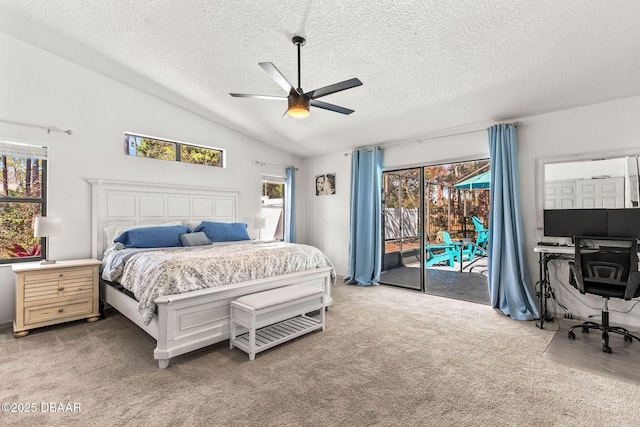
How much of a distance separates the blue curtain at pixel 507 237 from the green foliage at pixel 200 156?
14.0 ft

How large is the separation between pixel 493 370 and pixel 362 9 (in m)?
3.01

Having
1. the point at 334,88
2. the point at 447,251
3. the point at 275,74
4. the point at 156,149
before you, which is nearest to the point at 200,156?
the point at 156,149

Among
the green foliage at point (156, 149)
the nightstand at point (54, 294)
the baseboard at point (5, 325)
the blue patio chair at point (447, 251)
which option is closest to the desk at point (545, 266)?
the blue patio chair at point (447, 251)

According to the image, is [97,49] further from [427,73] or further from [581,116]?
[581,116]

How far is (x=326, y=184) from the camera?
6.26m

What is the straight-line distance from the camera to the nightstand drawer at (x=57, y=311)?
125 inches

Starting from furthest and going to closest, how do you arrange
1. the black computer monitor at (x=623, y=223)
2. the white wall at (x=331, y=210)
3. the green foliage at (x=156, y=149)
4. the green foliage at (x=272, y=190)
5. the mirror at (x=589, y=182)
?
the green foliage at (x=272, y=190), the white wall at (x=331, y=210), the green foliage at (x=156, y=149), the mirror at (x=589, y=182), the black computer monitor at (x=623, y=223)

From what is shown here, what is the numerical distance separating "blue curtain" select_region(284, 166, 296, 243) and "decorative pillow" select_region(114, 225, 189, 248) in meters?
2.49

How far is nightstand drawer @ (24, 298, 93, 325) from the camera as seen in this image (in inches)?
125

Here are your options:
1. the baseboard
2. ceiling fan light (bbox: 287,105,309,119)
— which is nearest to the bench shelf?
ceiling fan light (bbox: 287,105,309,119)

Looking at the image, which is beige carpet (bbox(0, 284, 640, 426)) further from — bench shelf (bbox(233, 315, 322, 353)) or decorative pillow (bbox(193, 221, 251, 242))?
decorative pillow (bbox(193, 221, 251, 242))

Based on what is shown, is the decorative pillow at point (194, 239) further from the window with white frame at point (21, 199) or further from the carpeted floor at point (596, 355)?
the carpeted floor at point (596, 355)

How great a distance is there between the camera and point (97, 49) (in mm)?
3564

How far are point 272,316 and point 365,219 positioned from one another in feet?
9.76
